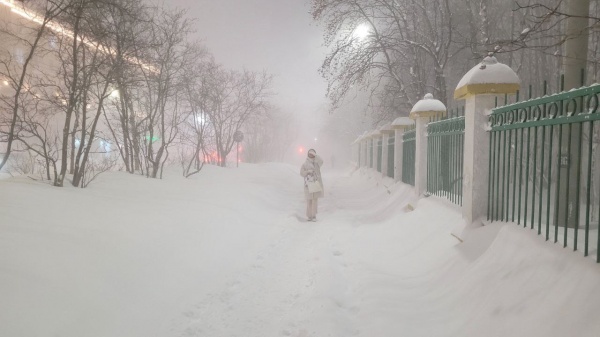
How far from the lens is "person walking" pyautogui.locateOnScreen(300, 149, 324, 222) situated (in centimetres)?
937

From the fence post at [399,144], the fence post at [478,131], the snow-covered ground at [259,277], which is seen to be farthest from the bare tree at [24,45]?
the fence post at [399,144]

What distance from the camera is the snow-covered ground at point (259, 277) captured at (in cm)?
277

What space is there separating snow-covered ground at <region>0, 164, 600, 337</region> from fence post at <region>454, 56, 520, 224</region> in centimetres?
46

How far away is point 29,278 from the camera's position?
3.09 m

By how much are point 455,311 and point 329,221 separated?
222 inches

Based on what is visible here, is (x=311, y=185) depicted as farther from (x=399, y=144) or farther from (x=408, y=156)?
(x=399, y=144)

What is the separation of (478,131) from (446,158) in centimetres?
201

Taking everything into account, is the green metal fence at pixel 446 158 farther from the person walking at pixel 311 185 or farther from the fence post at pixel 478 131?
the person walking at pixel 311 185

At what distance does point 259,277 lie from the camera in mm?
4953

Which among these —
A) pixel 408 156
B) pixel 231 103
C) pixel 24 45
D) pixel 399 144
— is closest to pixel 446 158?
pixel 408 156

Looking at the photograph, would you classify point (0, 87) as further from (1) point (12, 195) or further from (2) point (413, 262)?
(2) point (413, 262)

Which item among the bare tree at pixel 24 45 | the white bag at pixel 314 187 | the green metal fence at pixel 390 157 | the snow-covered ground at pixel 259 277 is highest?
the bare tree at pixel 24 45

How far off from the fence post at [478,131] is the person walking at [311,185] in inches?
196

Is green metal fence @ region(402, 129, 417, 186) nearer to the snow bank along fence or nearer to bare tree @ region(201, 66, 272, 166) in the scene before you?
the snow bank along fence
